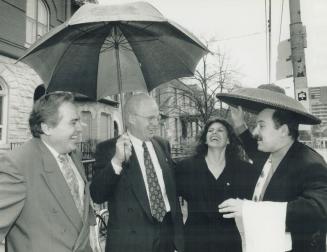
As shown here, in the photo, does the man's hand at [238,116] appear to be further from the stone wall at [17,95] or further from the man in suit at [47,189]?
the stone wall at [17,95]

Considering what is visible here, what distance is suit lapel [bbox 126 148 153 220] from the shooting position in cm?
269

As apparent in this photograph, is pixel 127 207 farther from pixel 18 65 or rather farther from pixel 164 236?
pixel 18 65

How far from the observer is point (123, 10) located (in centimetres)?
217

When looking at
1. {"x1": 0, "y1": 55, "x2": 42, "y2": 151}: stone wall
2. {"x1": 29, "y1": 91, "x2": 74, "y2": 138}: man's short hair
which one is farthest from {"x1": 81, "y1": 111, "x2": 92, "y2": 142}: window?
{"x1": 29, "y1": 91, "x2": 74, "y2": 138}: man's short hair

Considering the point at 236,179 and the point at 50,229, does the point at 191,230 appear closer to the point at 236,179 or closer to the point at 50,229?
the point at 236,179

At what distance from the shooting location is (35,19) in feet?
43.3

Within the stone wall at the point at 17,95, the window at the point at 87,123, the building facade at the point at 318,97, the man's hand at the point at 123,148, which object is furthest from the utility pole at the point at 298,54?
the window at the point at 87,123

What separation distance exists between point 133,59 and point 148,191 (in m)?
1.34

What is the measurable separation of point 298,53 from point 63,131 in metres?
5.08

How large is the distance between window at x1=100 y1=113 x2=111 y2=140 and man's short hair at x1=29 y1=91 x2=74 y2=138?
17.2 meters

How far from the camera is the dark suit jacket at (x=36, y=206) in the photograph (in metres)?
1.87

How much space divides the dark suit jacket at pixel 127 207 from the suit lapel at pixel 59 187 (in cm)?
42

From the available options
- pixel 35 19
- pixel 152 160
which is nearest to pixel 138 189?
pixel 152 160

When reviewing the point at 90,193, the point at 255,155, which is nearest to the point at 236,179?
the point at 255,155
